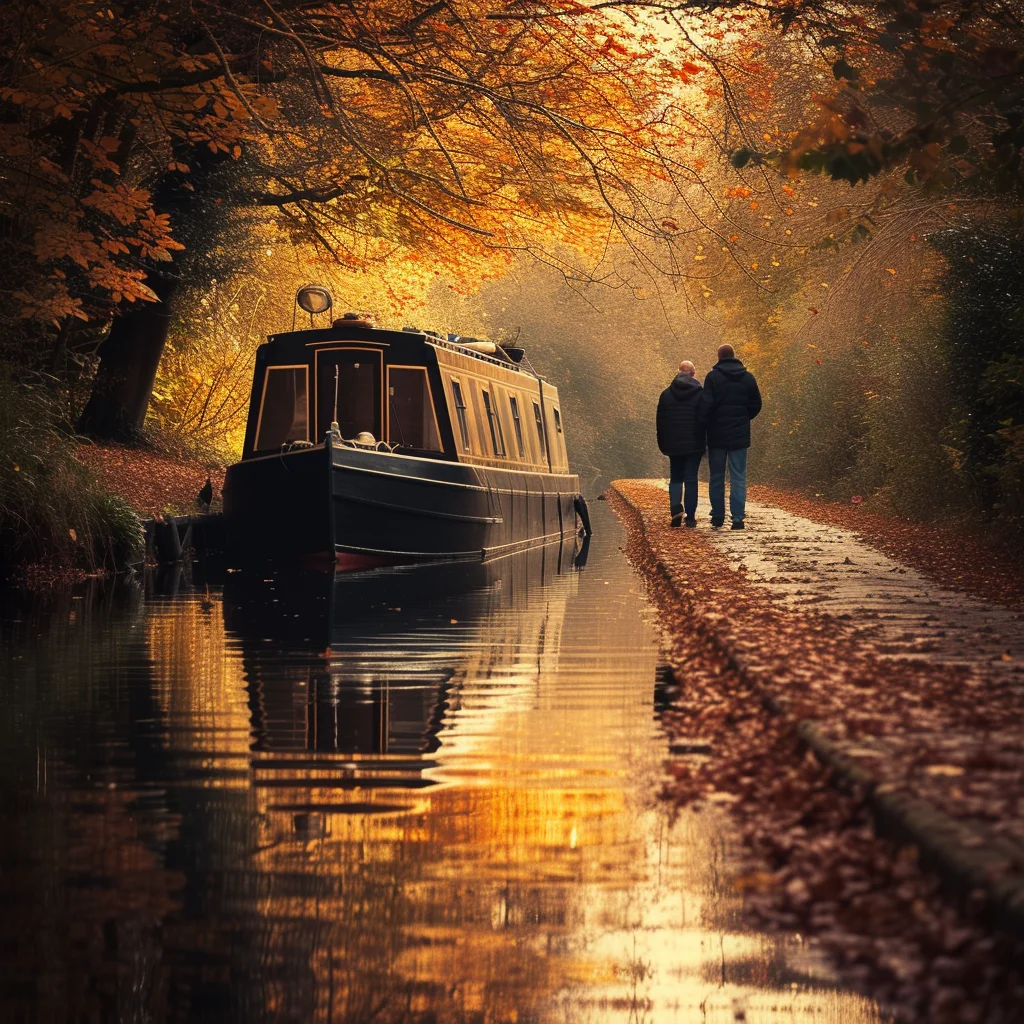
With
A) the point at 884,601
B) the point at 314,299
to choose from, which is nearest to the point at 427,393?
the point at 314,299

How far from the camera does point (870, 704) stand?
716 cm

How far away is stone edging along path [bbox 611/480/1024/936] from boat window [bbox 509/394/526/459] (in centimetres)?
1338

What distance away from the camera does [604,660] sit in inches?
407

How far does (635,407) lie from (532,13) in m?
52.4

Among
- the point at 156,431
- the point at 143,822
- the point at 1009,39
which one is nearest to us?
the point at 143,822

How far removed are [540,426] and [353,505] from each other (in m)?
10.3

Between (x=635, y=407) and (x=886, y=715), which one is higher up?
(x=635, y=407)

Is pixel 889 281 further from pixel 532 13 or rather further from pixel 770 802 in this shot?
pixel 770 802

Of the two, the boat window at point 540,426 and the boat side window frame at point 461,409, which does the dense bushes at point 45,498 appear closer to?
A: the boat side window frame at point 461,409

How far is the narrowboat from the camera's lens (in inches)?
759

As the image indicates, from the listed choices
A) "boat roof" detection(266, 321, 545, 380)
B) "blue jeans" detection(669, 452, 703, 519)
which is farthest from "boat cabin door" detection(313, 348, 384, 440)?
"blue jeans" detection(669, 452, 703, 519)

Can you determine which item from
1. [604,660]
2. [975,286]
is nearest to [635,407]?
[975,286]

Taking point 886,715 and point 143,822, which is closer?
point 143,822

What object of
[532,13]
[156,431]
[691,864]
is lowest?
[691,864]
